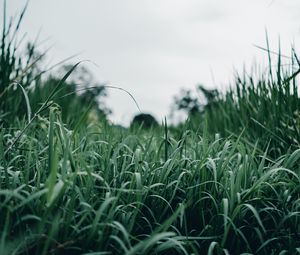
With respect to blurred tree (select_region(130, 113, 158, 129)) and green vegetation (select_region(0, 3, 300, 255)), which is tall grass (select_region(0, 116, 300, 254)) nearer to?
green vegetation (select_region(0, 3, 300, 255))

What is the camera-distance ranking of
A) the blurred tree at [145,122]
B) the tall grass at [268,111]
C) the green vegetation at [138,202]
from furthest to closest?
the blurred tree at [145,122] < the tall grass at [268,111] < the green vegetation at [138,202]

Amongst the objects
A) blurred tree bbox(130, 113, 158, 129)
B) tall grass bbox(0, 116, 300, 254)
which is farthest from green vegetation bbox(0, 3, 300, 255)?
blurred tree bbox(130, 113, 158, 129)

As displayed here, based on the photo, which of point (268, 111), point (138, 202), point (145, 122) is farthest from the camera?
point (145, 122)

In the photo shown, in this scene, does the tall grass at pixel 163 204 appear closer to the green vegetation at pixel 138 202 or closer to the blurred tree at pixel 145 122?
the green vegetation at pixel 138 202

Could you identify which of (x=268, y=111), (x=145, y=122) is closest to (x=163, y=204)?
(x=268, y=111)

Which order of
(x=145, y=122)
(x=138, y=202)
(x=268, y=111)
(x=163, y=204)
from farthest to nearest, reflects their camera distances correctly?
(x=145, y=122) → (x=268, y=111) → (x=163, y=204) → (x=138, y=202)

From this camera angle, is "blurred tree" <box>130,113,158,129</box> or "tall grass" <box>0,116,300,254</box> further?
"blurred tree" <box>130,113,158,129</box>

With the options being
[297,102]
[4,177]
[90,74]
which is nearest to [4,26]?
[4,177]

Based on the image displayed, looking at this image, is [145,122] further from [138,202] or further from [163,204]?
[138,202]

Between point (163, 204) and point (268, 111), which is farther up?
point (268, 111)

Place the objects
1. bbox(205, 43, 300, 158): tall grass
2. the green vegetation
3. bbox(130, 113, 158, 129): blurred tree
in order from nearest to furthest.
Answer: the green vegetation, bbox(205, 43, 300, 158): tall grass, bbox(130, 113, 158, 129): blurred tree

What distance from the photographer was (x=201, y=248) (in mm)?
1341

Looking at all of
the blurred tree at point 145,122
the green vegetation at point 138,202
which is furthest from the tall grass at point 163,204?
the blurred tree at point 145,122

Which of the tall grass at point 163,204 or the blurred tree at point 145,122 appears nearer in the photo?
the tall grass at point 163,204
